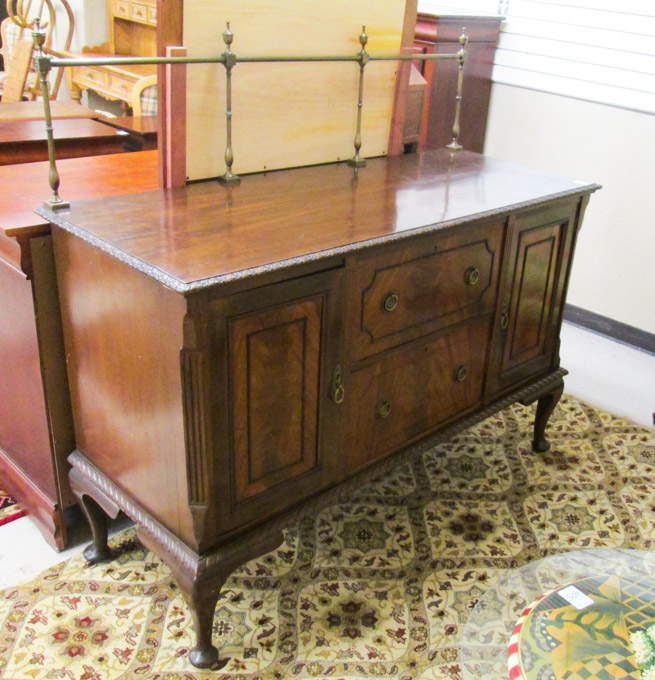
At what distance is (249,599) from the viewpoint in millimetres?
1743

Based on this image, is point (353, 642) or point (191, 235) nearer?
point (191, 235)

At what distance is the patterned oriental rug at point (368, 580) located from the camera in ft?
5.18

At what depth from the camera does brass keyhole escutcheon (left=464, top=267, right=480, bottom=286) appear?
179 centimetres

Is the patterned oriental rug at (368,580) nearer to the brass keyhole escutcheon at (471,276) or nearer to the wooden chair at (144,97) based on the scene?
the brass keyhole escutcheon at (471,276)

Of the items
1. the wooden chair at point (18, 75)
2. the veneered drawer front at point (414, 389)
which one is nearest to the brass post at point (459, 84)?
the veneered drawer front at point (414, 389)

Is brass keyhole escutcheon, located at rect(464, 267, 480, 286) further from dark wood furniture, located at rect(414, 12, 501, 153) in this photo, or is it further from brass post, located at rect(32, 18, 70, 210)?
dark wood furniture, located at rect(414, 12, 501, 153)

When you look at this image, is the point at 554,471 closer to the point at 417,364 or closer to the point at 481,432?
the point at 481,432

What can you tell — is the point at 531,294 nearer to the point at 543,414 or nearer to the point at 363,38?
the point at 543,414

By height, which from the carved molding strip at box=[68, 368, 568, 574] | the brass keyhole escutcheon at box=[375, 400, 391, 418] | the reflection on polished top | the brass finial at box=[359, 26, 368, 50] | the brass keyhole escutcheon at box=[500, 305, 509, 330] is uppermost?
the brass finial at box=[359, 26, 368, 50]

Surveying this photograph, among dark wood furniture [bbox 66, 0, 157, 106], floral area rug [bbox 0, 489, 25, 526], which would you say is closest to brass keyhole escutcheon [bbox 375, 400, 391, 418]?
floral area rug [bbox 0, 489, 25, 526]

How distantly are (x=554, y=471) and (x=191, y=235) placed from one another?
1393mm

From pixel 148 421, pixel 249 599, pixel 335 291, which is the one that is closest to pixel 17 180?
pixel 148 421

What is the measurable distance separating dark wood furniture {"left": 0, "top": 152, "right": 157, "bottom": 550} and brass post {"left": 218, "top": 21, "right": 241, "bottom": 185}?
0.18 m

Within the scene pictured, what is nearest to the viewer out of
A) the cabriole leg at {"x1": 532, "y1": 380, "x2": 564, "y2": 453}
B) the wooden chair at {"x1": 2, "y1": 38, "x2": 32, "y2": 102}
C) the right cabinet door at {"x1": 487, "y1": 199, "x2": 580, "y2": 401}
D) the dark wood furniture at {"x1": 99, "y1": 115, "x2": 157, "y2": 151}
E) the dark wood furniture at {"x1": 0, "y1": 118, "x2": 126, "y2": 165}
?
the right cabinet door at {"x1": 487, "y1": 199, "x2": 580, "y2": 401}
